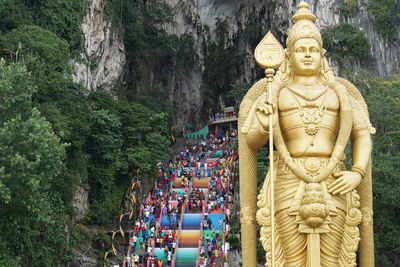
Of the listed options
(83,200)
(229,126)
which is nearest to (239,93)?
(229,126)

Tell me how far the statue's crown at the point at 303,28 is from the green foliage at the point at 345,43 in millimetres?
18229

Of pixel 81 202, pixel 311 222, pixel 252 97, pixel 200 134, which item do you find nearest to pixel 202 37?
pixel 200 134

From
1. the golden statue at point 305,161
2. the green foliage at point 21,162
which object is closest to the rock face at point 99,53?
the green foliage at point 21,162

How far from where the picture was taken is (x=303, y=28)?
7094 mm

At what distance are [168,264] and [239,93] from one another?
48.2ft

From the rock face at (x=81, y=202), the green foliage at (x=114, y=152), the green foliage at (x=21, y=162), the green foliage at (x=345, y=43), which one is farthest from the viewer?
the green foliage at (x=345, y=43)

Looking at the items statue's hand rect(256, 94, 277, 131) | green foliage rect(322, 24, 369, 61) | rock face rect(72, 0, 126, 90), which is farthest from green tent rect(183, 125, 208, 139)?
statue's hand rect(256, 94, 277, 131)

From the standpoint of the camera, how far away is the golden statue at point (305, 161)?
6.48 metres

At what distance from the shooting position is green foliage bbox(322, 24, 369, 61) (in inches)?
990

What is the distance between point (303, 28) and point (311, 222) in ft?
6.58

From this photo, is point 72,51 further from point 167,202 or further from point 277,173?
point 277,173

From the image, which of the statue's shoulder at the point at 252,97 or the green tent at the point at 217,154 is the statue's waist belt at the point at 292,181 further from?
the green tent at the point at 217,154

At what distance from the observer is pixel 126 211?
20.0 m

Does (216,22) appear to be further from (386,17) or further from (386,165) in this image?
(386,165)
